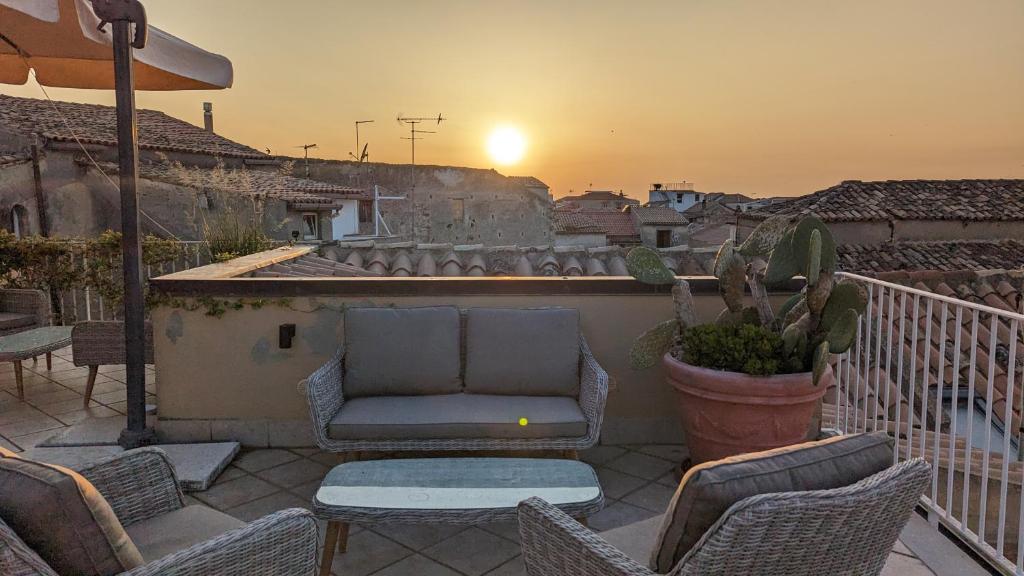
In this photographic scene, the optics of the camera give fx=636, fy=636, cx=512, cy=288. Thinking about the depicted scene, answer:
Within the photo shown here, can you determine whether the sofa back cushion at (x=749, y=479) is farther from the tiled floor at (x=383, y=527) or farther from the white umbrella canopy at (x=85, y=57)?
the white umbrella canopy at (x=85, y=57)

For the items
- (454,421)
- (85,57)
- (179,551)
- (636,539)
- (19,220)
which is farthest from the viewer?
(19,220)

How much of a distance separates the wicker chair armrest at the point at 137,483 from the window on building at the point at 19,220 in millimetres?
13651

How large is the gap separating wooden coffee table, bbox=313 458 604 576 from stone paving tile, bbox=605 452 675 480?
1056mm

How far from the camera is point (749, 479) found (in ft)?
4.55

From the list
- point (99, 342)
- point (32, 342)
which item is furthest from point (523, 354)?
point (32, 342)

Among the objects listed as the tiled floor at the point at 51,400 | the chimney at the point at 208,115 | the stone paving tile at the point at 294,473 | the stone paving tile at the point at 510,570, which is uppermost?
the chimney at the point at 208,115

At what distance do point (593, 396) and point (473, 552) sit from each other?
0.94m

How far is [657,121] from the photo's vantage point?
1308 centimetres

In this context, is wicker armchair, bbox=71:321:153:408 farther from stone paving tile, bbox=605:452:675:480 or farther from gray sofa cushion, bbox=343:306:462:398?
stone paving tile, bbox=605:452:675:480

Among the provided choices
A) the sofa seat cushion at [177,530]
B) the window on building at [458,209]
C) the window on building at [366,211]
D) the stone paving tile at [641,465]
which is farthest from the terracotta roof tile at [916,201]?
the sofa seat cushion at [177,530]

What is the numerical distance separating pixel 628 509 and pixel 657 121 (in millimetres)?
11275

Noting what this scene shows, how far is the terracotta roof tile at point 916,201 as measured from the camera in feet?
54.7

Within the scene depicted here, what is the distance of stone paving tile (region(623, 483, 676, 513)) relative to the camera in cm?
306

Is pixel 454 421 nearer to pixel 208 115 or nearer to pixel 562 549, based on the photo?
pixel 562 549
